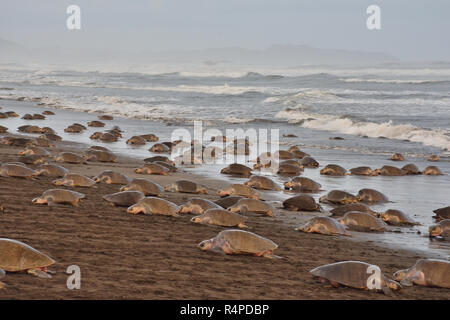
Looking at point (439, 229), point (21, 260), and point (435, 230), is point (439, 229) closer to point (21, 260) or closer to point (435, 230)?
point (435, 230)

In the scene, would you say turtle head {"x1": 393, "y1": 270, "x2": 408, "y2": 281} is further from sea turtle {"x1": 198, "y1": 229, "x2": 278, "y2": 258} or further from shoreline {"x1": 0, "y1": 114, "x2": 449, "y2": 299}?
sea turtle {"x1": 198, "y1": 229, "x2": 278, "y2": 258}

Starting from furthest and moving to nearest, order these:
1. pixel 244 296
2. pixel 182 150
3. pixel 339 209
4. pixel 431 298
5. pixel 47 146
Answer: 1. pixel 182 150
2. pixel 47 146
3. pixel 339 209
4. pixel 431 298
5. pixel 244 296

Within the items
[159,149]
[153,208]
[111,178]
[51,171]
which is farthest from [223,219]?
[159,149]

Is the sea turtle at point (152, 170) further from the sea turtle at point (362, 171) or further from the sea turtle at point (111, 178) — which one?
the sea turtle at point (362, 171)

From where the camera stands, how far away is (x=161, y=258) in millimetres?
5656

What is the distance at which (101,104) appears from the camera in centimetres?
3312

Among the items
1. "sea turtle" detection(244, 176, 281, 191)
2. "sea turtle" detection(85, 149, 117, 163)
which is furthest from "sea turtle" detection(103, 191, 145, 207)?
"sea turtle" detection(85, 149, 117, 163)

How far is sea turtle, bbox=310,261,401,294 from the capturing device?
5.09 meters

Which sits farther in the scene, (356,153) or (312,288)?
(356,153)

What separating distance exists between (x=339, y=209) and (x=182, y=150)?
25.0 feet

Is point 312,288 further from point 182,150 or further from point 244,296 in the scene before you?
point 182,150

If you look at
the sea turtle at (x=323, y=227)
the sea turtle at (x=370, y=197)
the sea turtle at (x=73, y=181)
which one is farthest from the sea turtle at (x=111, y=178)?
the sea turtle at (x=370, y=197)

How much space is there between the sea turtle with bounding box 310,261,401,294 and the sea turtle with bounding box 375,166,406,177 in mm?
8027

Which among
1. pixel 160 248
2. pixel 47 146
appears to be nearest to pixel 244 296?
pixel 160 248
